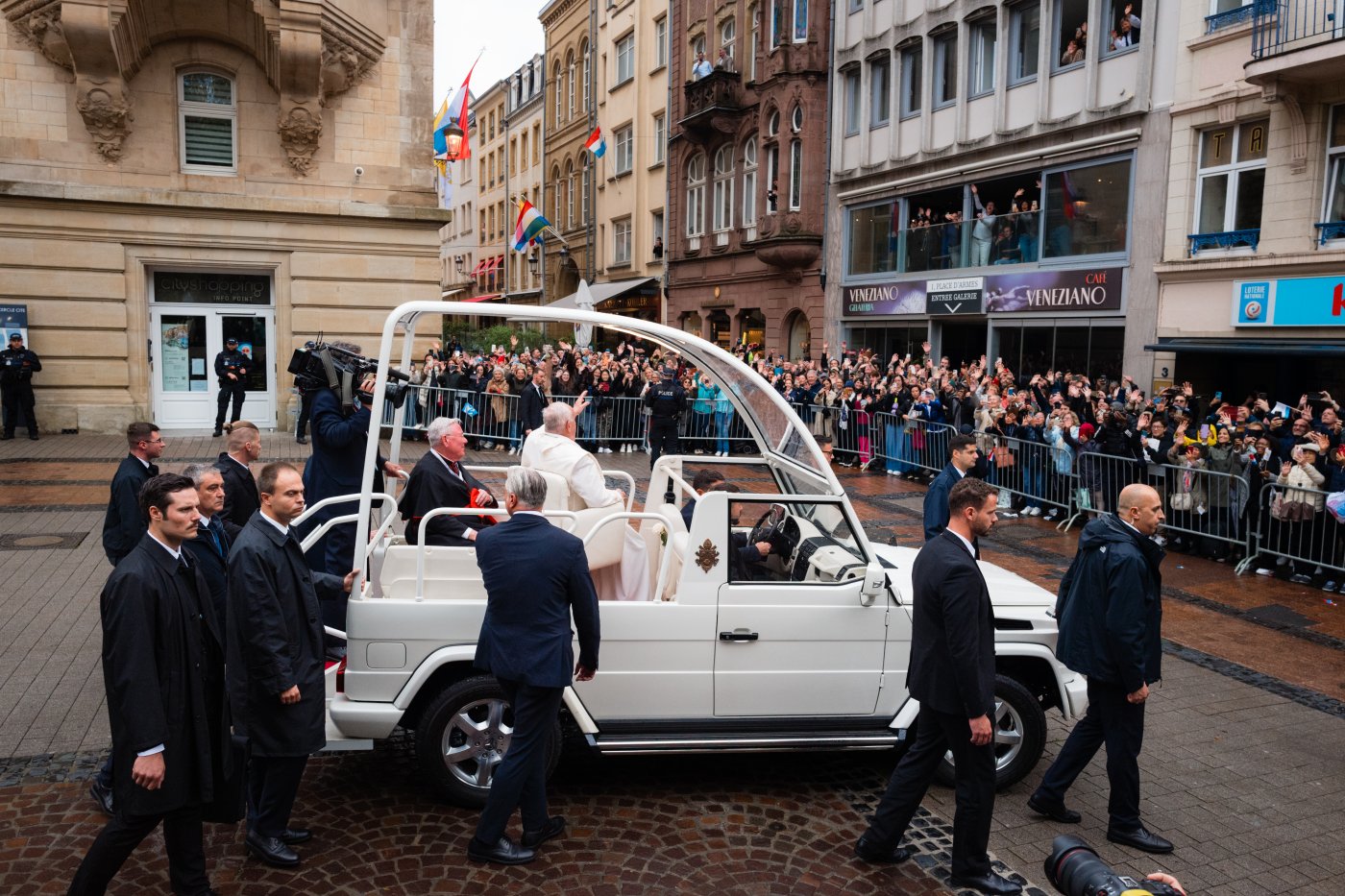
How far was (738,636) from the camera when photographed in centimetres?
519

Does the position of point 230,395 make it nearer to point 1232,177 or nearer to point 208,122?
point 208,122

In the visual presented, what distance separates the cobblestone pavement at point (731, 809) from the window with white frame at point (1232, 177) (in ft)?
38.9

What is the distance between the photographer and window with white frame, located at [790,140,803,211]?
1142 inches

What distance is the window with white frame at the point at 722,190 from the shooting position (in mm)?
32938

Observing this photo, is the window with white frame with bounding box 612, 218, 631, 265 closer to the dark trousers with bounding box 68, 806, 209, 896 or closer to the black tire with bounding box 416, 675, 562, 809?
the black tire with bounding box 416, 675, 562, 809

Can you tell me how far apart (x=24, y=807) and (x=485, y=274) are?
189ft

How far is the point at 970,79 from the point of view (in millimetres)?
→ 23359

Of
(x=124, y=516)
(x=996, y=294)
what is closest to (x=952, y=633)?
(x=124, y=516)

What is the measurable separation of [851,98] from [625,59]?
15.3 metres

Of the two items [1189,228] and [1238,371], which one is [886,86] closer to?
[1189,228]

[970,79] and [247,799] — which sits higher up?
[970,79]

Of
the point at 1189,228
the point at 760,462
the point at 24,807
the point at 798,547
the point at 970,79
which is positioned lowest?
the point at 24,807

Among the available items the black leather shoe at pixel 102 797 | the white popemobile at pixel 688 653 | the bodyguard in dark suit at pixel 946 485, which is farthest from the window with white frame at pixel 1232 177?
the black leather shoe at pixel 102 797

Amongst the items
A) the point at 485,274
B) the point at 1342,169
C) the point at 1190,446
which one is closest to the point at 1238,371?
the point at 1342,169
